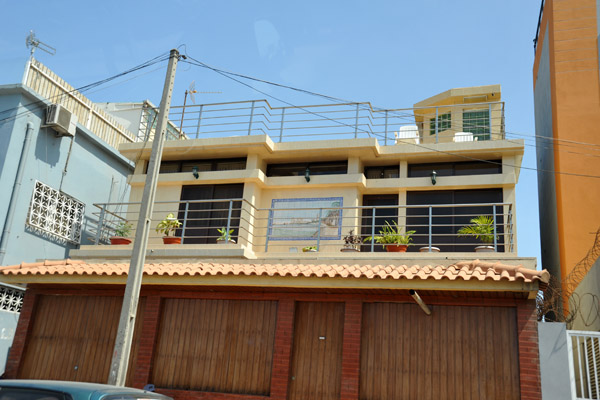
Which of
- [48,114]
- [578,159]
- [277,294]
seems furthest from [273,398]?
[48,114]

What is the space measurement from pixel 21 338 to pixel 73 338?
107cm

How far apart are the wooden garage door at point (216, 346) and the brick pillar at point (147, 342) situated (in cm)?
18

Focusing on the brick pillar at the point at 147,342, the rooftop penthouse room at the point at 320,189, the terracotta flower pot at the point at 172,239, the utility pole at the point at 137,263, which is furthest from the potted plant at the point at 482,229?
the utility pole at the point at 137,263

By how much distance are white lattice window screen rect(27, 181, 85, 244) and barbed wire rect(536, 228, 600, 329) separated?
41.1 feet

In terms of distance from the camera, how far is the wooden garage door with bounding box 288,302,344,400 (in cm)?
957

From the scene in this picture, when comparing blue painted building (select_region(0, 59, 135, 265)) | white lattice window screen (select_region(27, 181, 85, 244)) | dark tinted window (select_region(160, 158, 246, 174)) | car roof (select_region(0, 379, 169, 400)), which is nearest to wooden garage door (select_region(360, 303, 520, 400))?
car roof (select_region(0, 379, 169, 400))

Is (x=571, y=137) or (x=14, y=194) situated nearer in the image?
(x=571, y=137)

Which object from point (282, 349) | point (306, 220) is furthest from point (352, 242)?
point (282, 349)

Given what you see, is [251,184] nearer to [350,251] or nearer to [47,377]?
[350,251]

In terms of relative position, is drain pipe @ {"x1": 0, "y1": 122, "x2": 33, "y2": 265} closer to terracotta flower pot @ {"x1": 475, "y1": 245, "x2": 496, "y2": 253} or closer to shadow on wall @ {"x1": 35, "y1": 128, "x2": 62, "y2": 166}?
shadow on wall @ {"x1": 35, "y1": 128, "x2": 62, "y2": 166}

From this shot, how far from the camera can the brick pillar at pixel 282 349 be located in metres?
9.55

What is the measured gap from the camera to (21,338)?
11.2 metres

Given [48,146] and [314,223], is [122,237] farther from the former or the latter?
[314,223]

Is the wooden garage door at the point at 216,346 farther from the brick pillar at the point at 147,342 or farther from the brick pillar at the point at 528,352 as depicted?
the brick pillar at the point at 528,352
